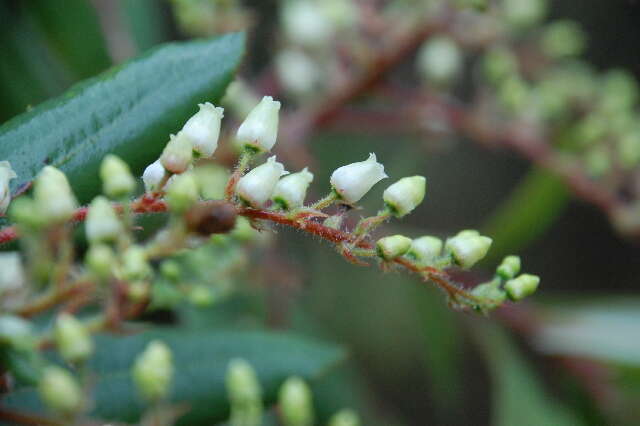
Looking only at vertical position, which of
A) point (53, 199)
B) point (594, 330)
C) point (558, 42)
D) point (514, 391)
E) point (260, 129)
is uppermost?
point (558, 42)

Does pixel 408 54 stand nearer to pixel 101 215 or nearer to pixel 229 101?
pixel 229 101

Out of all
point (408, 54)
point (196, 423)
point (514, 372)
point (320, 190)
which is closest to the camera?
point (196, 423)

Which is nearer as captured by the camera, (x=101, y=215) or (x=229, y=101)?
(x=101, y=215)

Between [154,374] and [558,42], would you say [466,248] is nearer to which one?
[154,374]

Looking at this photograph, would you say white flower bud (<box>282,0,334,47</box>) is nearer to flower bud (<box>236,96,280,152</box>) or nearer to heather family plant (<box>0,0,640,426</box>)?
heather family plant (<box>0,0,640,426</box>)

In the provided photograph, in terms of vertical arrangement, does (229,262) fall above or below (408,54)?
below

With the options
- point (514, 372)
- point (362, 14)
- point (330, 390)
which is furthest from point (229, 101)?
point (514, 372)

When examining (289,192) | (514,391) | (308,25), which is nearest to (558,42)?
(308,25)
